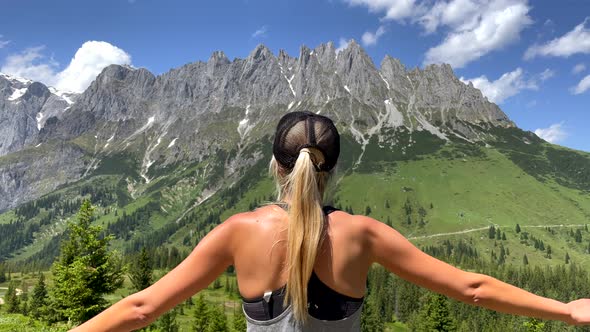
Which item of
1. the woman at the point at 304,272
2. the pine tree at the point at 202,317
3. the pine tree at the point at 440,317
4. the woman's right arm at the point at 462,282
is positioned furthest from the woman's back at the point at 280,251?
the pine tree at the point at 202,317

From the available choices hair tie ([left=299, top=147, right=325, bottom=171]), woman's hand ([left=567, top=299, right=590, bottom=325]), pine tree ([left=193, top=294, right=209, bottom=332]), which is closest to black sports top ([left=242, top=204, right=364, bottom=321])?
hair tie ([left=299, top=147, right=325, bottom=171])

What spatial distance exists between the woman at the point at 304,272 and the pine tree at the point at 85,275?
97.0 feet

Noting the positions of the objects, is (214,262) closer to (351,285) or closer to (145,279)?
(351,285)

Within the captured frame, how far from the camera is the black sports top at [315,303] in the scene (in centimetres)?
331

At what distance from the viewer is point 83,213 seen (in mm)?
31375

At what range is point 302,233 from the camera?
127 inches

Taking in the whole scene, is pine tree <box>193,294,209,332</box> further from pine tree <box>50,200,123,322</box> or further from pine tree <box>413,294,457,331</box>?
pine tree <box>50,200,123,322</box>

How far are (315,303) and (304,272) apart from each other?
0.31 metres

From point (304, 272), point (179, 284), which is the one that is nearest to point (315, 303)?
point (304, 272)

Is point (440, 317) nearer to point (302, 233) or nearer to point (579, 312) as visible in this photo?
point (579, 312)

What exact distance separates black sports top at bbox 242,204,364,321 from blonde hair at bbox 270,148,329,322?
9 cm

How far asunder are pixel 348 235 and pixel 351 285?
40 centimetres

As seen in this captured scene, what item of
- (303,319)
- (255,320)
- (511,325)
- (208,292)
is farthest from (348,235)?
(208,292)

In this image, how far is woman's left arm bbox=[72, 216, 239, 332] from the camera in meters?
3.20
